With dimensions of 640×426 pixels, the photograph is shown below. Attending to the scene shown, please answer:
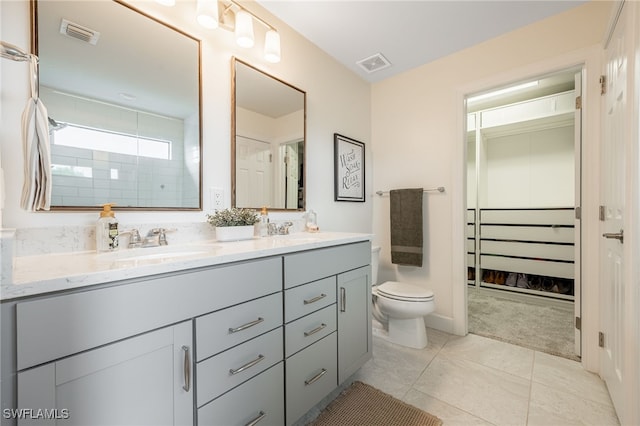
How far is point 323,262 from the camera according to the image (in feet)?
4.24

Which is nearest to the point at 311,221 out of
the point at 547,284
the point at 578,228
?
the point at 578,228

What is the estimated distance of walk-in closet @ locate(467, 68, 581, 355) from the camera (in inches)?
107

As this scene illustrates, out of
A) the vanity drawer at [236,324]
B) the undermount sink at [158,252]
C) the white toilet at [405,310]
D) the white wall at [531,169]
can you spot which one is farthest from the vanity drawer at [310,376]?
the white wall at [531,169]

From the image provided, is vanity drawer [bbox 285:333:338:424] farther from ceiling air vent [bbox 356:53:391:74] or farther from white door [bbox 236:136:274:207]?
ceiling air vent [bbox 356:53:391:74]

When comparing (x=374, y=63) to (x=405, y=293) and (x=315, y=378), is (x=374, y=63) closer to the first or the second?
(x=405, y=293)

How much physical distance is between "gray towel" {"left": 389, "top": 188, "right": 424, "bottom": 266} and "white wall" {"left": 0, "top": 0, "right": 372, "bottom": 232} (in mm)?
298

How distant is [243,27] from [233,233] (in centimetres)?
114

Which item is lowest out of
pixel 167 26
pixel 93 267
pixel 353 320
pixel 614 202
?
pixel 353 320

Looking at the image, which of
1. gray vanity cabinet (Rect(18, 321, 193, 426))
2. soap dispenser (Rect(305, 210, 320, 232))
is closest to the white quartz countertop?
gray vanity cabinet (Rect(18, 321, 193, 426))

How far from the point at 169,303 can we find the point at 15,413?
1.10 ft

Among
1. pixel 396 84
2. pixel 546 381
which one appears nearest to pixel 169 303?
pixel 546 381

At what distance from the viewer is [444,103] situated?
2230mm

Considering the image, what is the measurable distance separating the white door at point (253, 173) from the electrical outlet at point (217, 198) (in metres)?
0.10

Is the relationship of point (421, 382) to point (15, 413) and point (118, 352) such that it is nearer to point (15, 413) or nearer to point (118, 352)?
point (118, 352)
